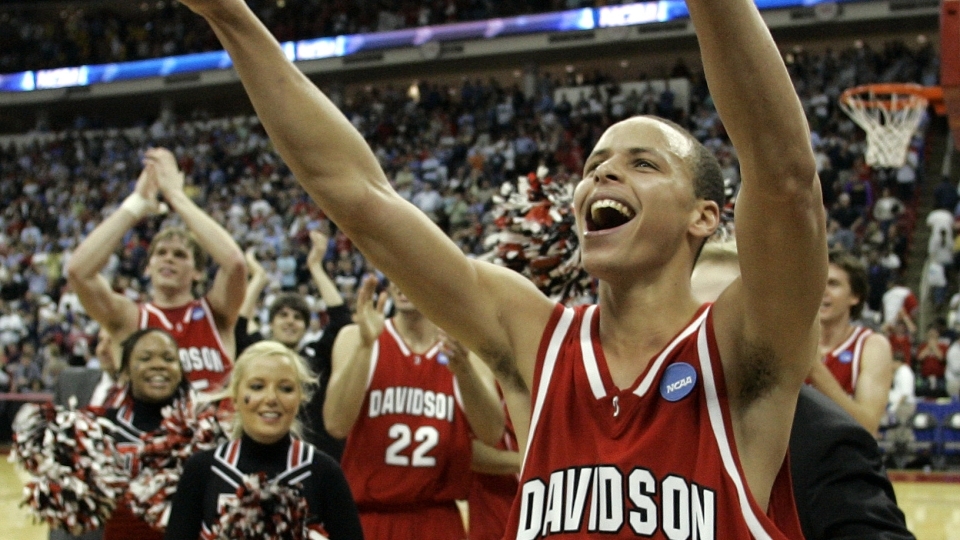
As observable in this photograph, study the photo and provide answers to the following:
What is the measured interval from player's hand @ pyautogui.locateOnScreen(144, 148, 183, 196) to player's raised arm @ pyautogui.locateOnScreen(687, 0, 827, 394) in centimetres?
349

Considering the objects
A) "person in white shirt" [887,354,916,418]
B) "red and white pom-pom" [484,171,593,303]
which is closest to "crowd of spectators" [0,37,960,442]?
"person in white shirt" [887,354,916,418]

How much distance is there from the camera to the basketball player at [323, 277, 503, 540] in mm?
4301

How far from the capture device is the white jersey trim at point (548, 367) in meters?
1.77

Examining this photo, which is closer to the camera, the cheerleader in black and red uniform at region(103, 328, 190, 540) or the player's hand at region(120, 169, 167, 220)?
the cheerleader in black and red uniform at region(103, 328, 190, 540)

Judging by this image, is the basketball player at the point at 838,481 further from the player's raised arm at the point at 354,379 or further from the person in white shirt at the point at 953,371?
the person in white shirt at the point at 953,371

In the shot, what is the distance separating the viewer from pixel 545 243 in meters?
2.52

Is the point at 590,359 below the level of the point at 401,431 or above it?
above

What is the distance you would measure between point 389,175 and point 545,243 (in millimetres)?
19397

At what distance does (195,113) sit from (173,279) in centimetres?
2224

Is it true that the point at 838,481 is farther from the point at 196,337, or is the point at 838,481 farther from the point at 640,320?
the point at 196,337

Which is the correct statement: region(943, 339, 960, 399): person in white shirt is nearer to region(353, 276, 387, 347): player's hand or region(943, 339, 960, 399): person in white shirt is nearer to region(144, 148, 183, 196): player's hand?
region(353, 276, 387, 347): player's hand

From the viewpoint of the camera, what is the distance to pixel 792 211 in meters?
1.50

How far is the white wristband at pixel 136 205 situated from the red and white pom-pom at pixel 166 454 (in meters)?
1.21

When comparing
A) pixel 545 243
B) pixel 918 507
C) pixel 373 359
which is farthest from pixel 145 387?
pixel 918 507
